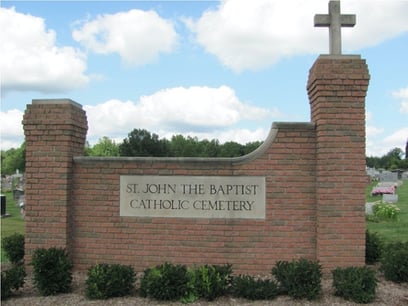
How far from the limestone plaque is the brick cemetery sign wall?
0.05ft

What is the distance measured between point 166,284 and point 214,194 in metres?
1.79

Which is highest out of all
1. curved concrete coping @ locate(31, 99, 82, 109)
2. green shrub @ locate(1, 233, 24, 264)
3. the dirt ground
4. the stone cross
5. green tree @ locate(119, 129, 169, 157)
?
green tree @ locate(119, 129, 169, 157)

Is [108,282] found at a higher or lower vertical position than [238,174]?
lower

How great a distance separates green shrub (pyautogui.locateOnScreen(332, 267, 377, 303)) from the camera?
531 cm

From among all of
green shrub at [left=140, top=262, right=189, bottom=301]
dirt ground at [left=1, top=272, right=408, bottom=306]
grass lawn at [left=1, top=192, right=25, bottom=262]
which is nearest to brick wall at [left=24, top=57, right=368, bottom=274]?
dirt ground at [left=1, top=272, right=408, bottom=306]

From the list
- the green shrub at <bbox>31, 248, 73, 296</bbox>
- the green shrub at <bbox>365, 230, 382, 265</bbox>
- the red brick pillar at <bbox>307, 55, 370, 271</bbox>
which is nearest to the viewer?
the green shrub at <bbox>31, 248, 73, 296</bbox>

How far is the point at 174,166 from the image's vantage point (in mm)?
6797

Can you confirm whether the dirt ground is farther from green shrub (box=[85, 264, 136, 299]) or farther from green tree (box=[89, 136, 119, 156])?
green tree (box=[89, 136, 119, 156])

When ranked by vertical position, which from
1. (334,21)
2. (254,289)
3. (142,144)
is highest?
(142,144)

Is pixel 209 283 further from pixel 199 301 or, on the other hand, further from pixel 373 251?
pixel 373 251

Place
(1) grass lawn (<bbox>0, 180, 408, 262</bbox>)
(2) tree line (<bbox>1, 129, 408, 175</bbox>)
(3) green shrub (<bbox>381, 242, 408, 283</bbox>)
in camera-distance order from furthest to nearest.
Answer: (2) tree line (<bbox>1, 129, 408, 175</bbox>), (1) grass lawn (<bbox>0, 180, 408, 262</bbox>), (3) green shrub (<bbox>381, 242, 408, 283</bbox>)

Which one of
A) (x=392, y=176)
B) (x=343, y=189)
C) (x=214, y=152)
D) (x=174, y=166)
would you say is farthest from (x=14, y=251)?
(x=214, y=152)

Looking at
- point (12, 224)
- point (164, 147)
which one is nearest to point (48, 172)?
point (12, 224)

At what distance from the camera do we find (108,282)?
5.49 metres
